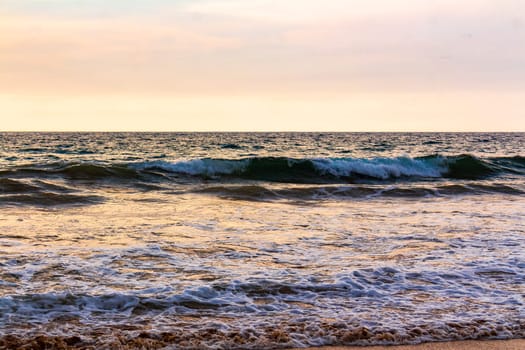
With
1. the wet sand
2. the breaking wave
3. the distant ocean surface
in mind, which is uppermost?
the breaking wave

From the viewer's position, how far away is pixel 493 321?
4160mm

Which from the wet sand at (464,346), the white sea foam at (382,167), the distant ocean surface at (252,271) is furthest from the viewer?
the white sea foam at (382,167)

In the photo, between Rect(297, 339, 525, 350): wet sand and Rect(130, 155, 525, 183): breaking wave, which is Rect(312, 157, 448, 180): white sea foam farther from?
Rect(297, 339, 525, 350): wet sand

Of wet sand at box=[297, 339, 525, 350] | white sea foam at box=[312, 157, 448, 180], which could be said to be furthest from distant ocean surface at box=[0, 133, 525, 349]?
white sea foam at box=[312, 157, 448, 180]

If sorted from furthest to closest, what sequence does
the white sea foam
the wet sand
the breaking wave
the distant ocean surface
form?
the white sea foam < the breaking wave < the distant ocean surface < the wet sand

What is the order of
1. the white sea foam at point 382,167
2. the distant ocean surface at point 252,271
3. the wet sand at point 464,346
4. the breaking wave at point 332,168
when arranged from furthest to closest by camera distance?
the white sea foam at point 382,167 < the breaking wave at point 332,168 < the distant ocean surface at point 252,271 < the wet sand at point 464,346

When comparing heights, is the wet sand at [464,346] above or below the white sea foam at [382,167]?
below

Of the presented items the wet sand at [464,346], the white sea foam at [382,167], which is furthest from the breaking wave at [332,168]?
the wet sand at [464,346]

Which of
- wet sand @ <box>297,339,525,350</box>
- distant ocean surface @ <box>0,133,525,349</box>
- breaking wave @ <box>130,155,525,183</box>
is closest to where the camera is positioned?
wet sand @ <box>297,339,525,350</box>

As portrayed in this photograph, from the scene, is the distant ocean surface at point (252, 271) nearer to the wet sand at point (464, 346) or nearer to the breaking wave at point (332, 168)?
the wet sand at point (464, 346)

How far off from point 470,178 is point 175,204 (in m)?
12.5

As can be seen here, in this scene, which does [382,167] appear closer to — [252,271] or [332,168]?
[332,168]

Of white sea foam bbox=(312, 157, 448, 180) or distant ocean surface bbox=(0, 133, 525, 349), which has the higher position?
white sea foam bbox=(312, 157, 448, 180)

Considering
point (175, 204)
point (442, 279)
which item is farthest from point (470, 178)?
point (442, 279)
